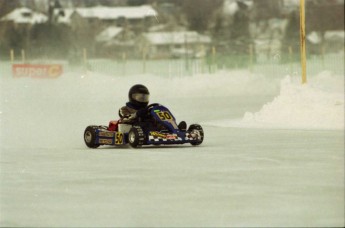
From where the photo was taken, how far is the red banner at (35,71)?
42938mm

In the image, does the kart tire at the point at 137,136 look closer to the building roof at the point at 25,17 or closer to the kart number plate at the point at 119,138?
the kart number plate at the point at 119,138

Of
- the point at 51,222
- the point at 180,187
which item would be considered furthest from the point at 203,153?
the point at 51,222

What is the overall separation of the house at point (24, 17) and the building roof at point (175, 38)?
6.66 metres

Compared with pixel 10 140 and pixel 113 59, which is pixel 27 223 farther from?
pixel 113 59

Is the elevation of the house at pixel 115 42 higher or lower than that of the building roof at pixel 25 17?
lower

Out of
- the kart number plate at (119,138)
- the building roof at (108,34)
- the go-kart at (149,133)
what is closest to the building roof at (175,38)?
the building roof at (108,34)

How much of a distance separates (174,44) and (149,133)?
41.9 m

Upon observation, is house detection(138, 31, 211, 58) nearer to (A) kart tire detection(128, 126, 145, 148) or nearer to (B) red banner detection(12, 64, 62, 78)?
(B) red banner detection(12, 64, 62, 78)

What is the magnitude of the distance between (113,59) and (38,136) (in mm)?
36023

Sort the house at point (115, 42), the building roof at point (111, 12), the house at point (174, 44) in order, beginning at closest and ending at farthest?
1. the house at point (174, 44)
2. the house at point (115, 42)
3. the building roof at point (111, 12)

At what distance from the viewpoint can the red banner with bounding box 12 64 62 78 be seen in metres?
42.9

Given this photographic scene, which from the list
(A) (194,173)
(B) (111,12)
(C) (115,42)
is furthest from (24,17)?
(A) (194,173)

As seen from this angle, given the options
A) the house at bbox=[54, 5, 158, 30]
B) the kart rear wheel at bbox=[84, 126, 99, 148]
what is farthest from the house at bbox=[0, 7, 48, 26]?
the kart rear wheel at bbox=[84, 126, 99, 148]

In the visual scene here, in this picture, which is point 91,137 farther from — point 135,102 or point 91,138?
point 135,102
